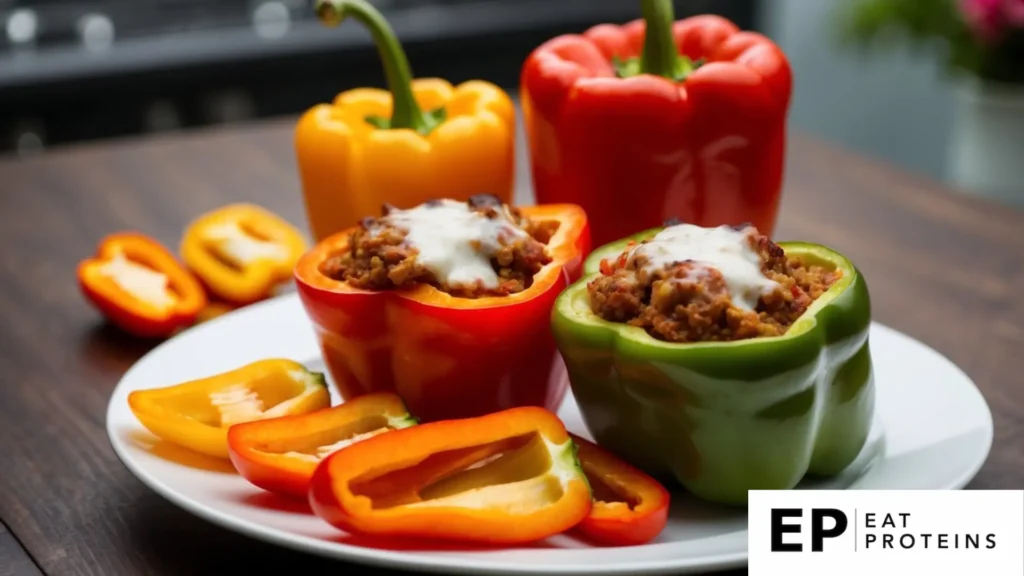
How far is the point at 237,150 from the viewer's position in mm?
3041

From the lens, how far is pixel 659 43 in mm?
2002

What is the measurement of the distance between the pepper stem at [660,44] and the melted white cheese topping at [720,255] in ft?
1.75

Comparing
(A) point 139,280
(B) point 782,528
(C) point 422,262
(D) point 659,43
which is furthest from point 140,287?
(B) point 782,528

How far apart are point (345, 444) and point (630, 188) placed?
69cm

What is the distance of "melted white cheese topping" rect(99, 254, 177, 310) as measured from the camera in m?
2.13

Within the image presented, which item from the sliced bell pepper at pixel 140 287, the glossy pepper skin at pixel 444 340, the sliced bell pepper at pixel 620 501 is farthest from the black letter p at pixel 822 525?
the sliced bell pepper at pixel 140 287

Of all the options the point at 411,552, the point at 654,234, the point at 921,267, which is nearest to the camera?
the point at 411,552

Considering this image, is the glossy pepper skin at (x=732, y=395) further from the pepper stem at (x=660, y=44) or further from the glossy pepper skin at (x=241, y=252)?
the glossy pepper skin at (x=241, y=252)

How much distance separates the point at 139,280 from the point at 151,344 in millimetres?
142

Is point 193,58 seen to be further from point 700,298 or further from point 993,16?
point 700,298

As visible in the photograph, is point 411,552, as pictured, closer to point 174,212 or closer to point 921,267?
point 921,267

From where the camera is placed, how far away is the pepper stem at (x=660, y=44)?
197 centimetres

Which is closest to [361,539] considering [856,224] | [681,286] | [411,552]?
[411,552]

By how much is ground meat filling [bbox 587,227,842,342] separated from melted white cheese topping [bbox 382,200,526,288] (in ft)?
0.48
